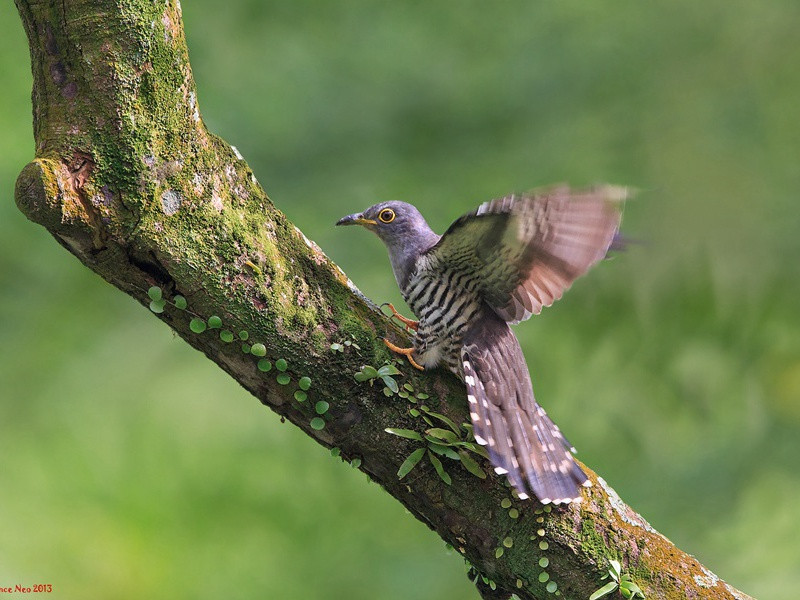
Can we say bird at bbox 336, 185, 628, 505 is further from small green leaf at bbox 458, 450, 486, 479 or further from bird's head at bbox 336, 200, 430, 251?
bird's head at bbox 336, 200, 430, 251

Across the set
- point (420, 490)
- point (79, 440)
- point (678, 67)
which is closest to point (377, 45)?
point (678, 67)

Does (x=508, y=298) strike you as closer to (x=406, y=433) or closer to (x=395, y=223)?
(x=406, y=433)

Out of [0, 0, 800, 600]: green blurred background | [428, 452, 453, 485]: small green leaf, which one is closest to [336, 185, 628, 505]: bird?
[428, 452, 453, 485]: small green leaf

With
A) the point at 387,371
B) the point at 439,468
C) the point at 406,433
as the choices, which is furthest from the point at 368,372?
the point at 439,468

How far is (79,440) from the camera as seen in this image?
4172 mm

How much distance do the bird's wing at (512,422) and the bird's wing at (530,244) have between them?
10 centimetres

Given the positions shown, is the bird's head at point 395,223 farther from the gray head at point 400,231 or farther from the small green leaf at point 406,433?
the small green leaf at point 406,433

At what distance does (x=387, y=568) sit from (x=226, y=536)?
842mm

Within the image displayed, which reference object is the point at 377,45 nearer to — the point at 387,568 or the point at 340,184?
the point at 340,184

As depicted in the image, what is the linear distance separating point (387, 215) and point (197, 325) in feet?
3.16

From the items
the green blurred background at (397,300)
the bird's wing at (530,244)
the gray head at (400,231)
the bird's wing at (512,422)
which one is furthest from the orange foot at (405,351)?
the green blurred background at (397,300)

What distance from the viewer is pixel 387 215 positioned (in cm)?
269

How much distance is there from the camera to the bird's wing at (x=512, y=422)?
2.03 m

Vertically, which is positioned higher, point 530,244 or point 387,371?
point 530,244
